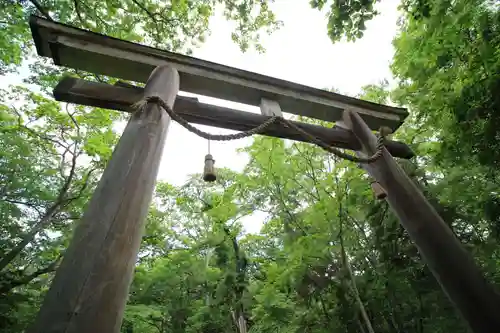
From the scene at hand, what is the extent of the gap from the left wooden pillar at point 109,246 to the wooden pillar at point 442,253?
3009 mm

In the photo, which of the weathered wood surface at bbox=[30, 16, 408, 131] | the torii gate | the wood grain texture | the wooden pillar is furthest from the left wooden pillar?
the wooden pillar

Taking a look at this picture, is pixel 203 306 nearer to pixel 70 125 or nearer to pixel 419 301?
pixel 419 301

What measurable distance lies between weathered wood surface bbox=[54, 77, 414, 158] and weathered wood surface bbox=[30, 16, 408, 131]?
449 mm

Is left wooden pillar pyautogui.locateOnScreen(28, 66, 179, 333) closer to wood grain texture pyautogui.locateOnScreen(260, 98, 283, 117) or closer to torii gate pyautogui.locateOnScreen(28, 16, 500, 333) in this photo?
torii gate pyautogui.locateOnScreen(28, 16, 500, 333)

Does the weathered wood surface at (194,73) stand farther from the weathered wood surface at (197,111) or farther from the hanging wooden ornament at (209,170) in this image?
the hanging wooden ornament at (209,170)

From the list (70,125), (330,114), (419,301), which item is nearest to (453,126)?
(330,114)

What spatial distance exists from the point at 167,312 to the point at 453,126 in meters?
9.68

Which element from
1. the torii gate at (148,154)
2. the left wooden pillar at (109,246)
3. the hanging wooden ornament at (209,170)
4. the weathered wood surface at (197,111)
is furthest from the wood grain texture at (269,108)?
the left wooden pillar at (109,246)

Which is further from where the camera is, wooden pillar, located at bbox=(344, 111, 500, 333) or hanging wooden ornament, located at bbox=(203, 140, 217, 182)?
hanging wooden ornament, located at bbox=(203, 140, 217, 182)

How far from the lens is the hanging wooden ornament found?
2982 millimetres

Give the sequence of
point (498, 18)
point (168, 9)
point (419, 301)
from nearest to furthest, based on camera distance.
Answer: point (498, 18) → point (419, 301) → point (168, 9)

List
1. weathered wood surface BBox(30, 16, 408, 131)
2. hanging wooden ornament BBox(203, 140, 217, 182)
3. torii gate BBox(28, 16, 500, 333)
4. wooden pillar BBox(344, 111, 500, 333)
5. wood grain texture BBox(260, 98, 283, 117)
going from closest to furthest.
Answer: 1. torii gate BBox(28, 16, 500, 333)
2. wooden pillar BBox(344, 111, 500, 333)
3. hanging wooden ornament BBox(203, 140, 217, 182)
4. weathered wood surface BBox(30, 16, 408, 131)
5. wood grain texture BBox(260, 98, 283, 117)

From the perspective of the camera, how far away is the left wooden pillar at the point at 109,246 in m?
1.39

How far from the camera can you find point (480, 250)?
5137mm
